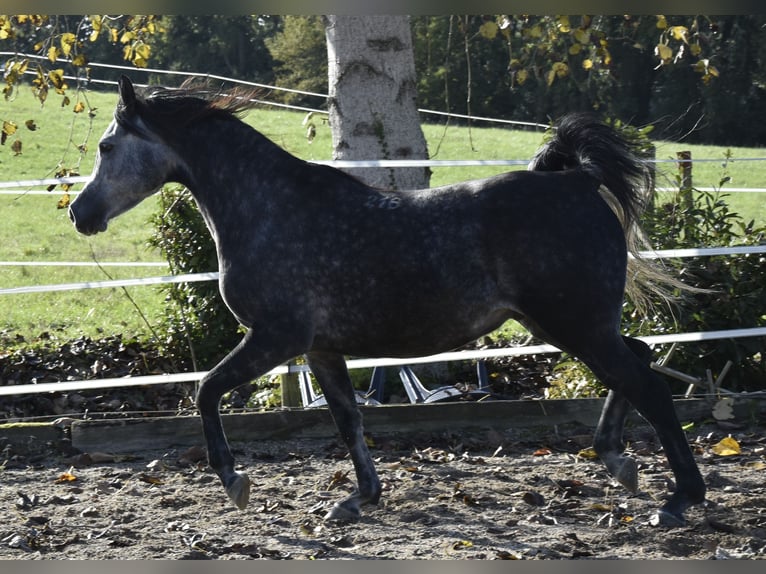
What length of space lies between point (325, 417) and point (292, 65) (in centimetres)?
2857

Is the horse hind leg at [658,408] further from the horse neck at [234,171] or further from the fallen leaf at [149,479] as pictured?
the fallen leaf at [149,479]

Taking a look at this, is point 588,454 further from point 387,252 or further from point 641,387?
point 387,252

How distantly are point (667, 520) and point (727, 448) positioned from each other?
141 cm

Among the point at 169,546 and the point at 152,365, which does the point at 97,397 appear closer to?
the point at 152,365

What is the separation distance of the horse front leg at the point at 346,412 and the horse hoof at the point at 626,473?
1148mm

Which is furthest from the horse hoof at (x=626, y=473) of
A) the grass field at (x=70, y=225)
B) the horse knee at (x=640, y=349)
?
the grass field at (x=70, y=225)

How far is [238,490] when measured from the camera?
4441mm

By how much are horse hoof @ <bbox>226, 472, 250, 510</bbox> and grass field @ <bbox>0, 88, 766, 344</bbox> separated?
1.71 m

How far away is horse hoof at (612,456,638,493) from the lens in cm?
471

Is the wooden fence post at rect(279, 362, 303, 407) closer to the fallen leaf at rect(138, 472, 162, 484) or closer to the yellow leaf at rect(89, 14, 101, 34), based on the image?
the fallen leaf at rect(138, 472, 162, 484)

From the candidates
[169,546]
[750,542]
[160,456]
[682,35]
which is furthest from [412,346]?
[682,35]

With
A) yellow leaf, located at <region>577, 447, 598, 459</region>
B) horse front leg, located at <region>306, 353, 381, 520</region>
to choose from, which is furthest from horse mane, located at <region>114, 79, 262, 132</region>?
yellow leaf, located at <region>577, 447, 598, 459</region>

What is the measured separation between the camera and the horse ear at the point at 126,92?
4.53 meters

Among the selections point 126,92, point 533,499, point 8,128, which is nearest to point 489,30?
point 126,92
